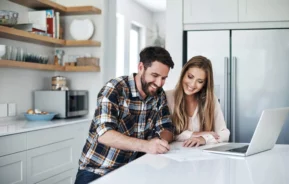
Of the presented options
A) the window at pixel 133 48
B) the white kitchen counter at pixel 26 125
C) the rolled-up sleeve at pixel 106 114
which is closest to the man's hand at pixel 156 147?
the rolled-up sleeve at pixel 106 114

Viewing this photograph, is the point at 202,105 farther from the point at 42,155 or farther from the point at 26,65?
the point at 26,65

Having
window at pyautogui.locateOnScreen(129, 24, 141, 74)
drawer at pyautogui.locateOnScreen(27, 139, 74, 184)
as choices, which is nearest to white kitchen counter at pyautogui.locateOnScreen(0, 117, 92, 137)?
drawer at pyautogui.locateOnScreen(27, 139, 74, 184)

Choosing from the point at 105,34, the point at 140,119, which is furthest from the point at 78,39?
the point at 140,119

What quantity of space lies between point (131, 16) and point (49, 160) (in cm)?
418

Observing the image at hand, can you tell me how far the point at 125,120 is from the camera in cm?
207

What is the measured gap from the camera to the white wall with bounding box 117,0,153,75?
259 inches

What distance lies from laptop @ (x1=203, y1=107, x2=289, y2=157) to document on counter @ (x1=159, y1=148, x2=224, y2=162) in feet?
0.23

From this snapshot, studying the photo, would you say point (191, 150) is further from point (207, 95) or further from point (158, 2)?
point (158, 2)

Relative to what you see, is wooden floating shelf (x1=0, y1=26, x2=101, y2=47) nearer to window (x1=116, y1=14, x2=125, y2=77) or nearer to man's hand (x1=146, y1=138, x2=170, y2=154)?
man's hand (x1=146, y1=138, x2=170, y2=154)

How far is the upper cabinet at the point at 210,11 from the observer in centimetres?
396

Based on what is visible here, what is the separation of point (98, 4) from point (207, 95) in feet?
7.28

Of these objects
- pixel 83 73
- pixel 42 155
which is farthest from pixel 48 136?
pixel 83 73

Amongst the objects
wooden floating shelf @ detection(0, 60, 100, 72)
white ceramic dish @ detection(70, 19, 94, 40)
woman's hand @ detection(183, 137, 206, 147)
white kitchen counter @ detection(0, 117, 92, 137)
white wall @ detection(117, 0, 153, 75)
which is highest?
white wall @ detection(117, 0, 153, 75)

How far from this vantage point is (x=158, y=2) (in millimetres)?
7195
